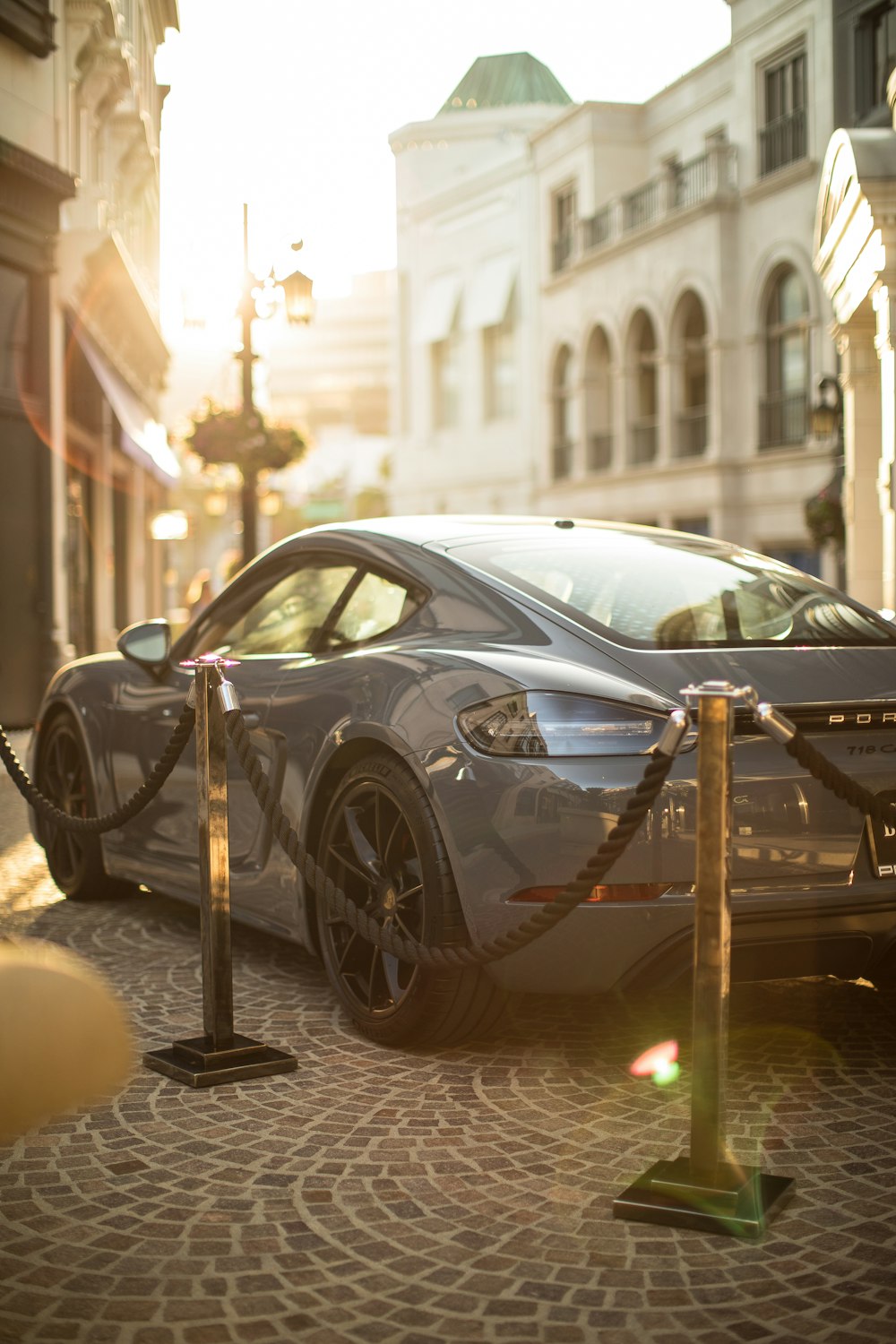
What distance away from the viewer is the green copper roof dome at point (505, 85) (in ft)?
175

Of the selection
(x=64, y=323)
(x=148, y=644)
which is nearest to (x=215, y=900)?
(x=148, y=644)

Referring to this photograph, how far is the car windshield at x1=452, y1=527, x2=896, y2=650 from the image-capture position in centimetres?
443

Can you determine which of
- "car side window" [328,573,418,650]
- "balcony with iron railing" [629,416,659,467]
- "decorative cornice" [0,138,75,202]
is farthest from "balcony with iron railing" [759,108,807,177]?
"car side window" [328,573,418,650]

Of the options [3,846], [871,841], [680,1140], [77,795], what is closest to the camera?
[680,1140]

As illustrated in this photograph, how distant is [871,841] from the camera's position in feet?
13.2

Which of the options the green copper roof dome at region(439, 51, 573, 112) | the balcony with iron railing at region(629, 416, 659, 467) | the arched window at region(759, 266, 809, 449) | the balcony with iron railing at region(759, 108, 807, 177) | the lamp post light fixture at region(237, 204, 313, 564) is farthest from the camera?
the green copper roof dome at region(439, 51, 573, 112)

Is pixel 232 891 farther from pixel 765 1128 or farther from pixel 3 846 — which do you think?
pixel 3 846

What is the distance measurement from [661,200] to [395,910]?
3269 cm

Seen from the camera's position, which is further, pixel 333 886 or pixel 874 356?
pixel 874 356

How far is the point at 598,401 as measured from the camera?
4044cm

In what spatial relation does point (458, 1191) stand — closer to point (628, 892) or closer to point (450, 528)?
point (628, 892)

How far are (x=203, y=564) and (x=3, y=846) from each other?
363 ft

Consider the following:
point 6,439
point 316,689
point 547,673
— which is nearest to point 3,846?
point 316,689

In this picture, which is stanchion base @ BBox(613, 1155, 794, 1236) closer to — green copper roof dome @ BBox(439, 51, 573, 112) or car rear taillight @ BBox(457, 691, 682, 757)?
car rear taillight @ BBox(457, 691, 682, 757)
